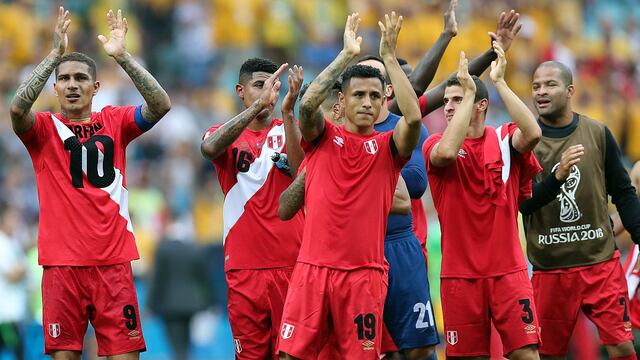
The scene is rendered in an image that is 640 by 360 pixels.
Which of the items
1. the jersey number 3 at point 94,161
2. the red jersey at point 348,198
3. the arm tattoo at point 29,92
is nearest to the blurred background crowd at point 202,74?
the jersey number 3 at point 94,161

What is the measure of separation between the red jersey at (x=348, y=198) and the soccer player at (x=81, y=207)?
1.66m

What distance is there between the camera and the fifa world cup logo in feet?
36.2

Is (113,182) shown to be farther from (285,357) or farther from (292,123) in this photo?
(285,357)

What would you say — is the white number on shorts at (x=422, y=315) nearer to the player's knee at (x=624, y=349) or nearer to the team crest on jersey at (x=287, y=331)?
the team crest on jersey at (x=287, y=331)

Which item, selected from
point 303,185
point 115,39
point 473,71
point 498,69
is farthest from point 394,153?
point 115,39

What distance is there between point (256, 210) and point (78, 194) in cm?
152

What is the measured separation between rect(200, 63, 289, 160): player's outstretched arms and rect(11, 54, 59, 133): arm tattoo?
1416 millimetres

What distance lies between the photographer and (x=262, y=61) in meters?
10.7

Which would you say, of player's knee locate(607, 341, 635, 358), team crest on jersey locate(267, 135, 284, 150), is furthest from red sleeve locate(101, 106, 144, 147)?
player's knee locate(607, 341, 635, 358)

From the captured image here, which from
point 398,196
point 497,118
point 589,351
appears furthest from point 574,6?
point 398,196

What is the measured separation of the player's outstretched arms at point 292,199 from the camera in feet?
31.6

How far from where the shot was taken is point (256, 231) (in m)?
10.5

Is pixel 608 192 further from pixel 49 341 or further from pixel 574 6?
pixel 574 6

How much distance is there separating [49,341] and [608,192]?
5194 mm
